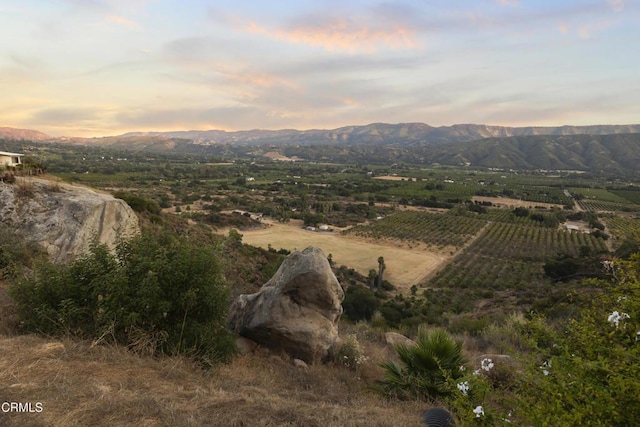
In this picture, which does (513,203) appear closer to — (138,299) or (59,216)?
(59,216)

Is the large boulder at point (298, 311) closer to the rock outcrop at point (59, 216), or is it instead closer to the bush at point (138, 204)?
the rock outcrop at point (59, 216)

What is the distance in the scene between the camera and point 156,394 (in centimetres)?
476

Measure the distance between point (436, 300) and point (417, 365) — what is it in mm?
26219

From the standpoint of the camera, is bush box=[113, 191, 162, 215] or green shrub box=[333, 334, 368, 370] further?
bush box=[113, 191, 162, 215]

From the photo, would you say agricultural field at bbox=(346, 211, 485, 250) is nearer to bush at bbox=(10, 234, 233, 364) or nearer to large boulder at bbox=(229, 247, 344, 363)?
large boulder at bbox=(229, 247, 344, 363)

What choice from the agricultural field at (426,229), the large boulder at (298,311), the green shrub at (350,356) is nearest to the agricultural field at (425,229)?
the agricultural field at (426,229)

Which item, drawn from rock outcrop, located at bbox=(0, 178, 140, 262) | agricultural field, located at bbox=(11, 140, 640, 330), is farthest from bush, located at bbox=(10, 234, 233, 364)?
agricultural field, located at bbox=(11, 140, 640, 330)

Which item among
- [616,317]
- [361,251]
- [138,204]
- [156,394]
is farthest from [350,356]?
[361,251]

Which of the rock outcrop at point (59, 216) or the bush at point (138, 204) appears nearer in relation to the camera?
the rock outcrop at point (59, 216)

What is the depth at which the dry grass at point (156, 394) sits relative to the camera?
414cm

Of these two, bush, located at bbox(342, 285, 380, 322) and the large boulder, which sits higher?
the large boulder

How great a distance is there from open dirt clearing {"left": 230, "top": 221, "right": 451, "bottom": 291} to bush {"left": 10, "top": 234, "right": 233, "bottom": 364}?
31389mm

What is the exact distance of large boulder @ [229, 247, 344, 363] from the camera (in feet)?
28.1

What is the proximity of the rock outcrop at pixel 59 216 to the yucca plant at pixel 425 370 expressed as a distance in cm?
897
